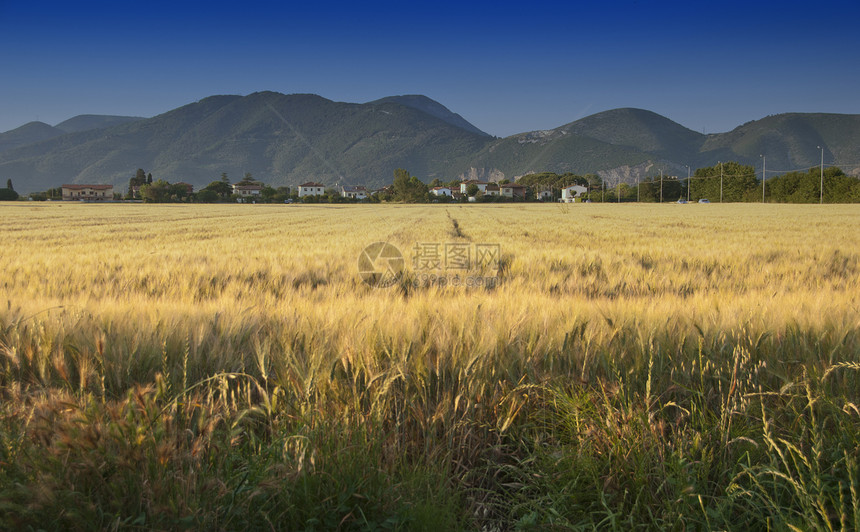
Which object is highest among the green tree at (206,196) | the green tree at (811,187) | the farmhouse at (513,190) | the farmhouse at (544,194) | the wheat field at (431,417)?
the farmhouse at (513,190)

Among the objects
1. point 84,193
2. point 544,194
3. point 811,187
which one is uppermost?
point 84,193

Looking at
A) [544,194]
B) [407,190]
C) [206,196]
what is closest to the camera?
[206,196]

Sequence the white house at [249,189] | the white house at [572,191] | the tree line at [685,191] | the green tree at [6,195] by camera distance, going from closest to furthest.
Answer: the tree line at [685,191], the green tree at [6,195], the white house at [249,189], the white house at [572,191]

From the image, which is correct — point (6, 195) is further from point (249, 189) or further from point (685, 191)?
point (685, 191)

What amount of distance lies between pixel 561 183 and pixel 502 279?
138020 millimetres

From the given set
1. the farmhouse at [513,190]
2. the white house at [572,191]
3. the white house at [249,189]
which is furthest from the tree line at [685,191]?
the farmhouse at [513,190]

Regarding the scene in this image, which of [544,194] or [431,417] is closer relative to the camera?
[431,417]

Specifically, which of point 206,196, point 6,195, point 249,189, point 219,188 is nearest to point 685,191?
point 206,196

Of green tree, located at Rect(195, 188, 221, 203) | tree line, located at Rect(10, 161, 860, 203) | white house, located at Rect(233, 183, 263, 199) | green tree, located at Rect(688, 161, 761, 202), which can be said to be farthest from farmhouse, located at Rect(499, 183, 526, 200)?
green tree, located at Rect(195, 188, 221, 203)

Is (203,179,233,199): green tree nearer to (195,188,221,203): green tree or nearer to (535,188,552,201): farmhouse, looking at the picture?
(195,188,221,203): green tree

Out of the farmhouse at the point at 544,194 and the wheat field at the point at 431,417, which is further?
the farmhouse at the point at 544,194

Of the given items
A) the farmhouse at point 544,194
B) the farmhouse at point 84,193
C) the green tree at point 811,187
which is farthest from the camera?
the farmhouse at point 544,194

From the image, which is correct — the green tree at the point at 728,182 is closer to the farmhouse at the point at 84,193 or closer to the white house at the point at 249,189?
the white house at the point at 249,189

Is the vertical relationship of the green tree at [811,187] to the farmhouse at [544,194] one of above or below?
below
